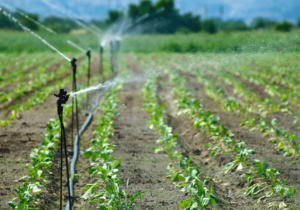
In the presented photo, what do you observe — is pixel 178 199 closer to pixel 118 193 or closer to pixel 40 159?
pixel 118 193

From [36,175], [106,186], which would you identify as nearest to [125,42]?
[36,175]

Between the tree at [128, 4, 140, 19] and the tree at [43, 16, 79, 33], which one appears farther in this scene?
the tree at [128, 4, 140, 19]

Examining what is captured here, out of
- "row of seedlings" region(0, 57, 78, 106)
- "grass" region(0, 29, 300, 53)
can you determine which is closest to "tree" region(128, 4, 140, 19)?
"grass" region(0, 29, 300, 53)

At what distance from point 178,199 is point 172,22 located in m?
36.6

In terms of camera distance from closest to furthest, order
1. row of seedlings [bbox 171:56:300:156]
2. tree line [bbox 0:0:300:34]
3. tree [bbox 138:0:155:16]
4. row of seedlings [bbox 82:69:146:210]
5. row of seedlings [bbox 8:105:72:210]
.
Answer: row of seedlings [bbox 8:105:72:210] → row of seedlings [bbox 82:69:146:210] → row of seedlings [bbox 171:56:300:156] → tree line [bbox 0:0:300:34] → tree [bbox 138:0:155:16]

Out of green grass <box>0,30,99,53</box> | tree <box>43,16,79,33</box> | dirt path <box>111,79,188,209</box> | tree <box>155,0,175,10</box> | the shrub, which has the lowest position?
dirt path <box>111,79,188,209</box>

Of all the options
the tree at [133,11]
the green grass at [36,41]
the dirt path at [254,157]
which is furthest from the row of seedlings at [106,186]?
the tree at [133,11]

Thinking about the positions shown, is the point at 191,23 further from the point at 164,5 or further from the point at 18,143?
the point at 18,143

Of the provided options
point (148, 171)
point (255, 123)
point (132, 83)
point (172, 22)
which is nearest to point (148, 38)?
point (172, 22)

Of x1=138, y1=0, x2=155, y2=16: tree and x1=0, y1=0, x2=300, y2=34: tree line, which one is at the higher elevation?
x1=138, y1=0, x2=155, y2=16: tree

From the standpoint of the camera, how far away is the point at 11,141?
532 centimetres

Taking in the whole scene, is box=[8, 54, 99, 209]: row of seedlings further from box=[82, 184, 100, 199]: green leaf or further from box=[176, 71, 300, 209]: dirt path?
box=[176, 71, 300, 209]: dirt path

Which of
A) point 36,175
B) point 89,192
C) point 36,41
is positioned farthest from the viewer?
point 36,41

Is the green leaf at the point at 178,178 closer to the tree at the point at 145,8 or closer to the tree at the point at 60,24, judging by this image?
the tree at the point at 60,24
